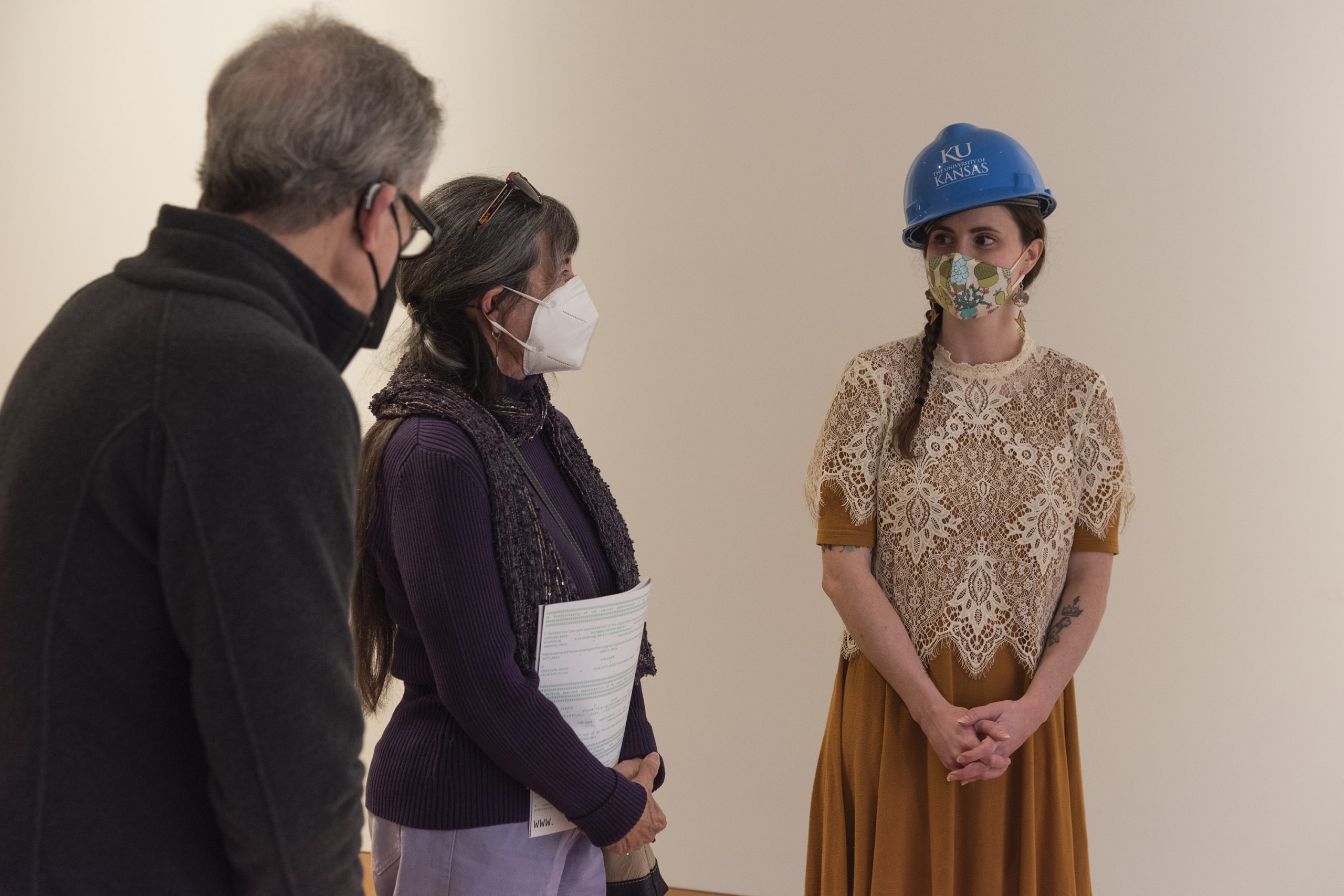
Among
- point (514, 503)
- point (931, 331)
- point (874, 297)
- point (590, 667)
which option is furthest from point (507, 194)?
point (874, 297)

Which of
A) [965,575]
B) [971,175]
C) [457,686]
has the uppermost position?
[971,175]

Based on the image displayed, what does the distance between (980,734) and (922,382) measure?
558 millimetres

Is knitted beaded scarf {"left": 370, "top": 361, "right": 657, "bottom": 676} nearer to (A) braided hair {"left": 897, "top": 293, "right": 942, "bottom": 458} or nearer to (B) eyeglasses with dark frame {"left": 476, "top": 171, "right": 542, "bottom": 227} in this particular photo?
(B) eyeglasses with dark frame {"left": 476, "top": 171, "right": 542, "bottom": 227}

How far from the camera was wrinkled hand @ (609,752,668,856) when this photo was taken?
1318mm

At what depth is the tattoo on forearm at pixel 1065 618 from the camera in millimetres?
1659

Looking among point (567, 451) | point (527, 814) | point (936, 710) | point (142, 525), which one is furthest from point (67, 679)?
point (936, 710)

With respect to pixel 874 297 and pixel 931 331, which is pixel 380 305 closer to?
pixel 931 331

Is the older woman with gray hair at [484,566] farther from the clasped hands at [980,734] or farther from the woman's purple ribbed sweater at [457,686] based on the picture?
the clasped hands at [980,734]

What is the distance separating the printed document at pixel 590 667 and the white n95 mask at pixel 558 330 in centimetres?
34

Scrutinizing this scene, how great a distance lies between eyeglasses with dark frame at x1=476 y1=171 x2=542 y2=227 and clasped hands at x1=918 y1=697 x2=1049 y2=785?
97cm

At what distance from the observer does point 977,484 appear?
1610 millimetres

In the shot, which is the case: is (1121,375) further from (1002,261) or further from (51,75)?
(51,75)

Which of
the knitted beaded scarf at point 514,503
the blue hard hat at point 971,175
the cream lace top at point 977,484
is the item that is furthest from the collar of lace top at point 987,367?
the knitted beaded scarf at point 514,503

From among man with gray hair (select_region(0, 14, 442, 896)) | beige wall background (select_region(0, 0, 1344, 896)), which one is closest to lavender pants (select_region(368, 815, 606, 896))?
man with gray hair (select_region(0, 14, 442, 896))
